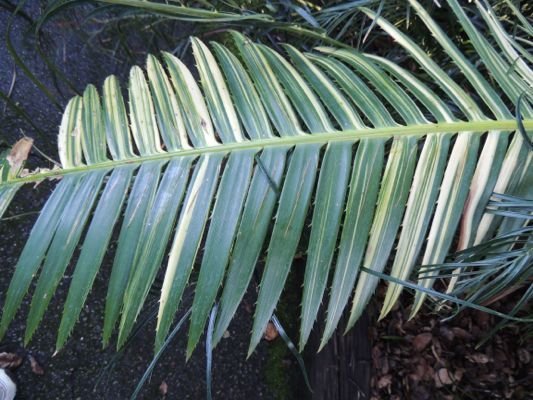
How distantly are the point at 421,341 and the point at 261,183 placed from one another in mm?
1062

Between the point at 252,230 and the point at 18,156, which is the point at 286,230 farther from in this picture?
the point at 18,156

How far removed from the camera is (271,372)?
138 cm

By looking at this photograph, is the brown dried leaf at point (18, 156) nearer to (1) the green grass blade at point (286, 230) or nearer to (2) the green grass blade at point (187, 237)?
(2) the green grass blade at point (187, 237)

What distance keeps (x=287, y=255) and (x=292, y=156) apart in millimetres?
164

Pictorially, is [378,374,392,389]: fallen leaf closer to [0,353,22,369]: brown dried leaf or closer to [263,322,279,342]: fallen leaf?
[263,322,279,342]: fallen leaf

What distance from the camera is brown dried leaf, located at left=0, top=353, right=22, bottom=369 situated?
1.15m

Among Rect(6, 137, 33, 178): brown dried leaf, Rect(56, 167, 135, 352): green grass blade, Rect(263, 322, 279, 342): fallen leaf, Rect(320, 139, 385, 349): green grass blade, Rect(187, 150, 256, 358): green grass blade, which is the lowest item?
Rect(263, 322, 279, 342): fallen leaf

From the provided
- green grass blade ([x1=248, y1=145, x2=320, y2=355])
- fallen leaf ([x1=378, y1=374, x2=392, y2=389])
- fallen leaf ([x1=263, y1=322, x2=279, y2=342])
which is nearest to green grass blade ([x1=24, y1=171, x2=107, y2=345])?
green grass blade ([x1=248, y1=145, x2=320, y2=355])

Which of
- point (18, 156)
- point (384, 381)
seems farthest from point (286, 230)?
point (384, 381)

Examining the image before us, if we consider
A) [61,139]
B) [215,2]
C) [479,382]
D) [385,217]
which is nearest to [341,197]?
[385,217]

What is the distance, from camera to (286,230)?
2.17 ft

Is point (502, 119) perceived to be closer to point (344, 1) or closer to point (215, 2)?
point (344, 1)

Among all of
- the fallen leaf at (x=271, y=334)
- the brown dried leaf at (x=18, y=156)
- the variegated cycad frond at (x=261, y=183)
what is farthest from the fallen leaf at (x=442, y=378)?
the brown dried leaf at (x=18, y=156)

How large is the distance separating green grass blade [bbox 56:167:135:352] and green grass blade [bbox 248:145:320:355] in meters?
0.23
